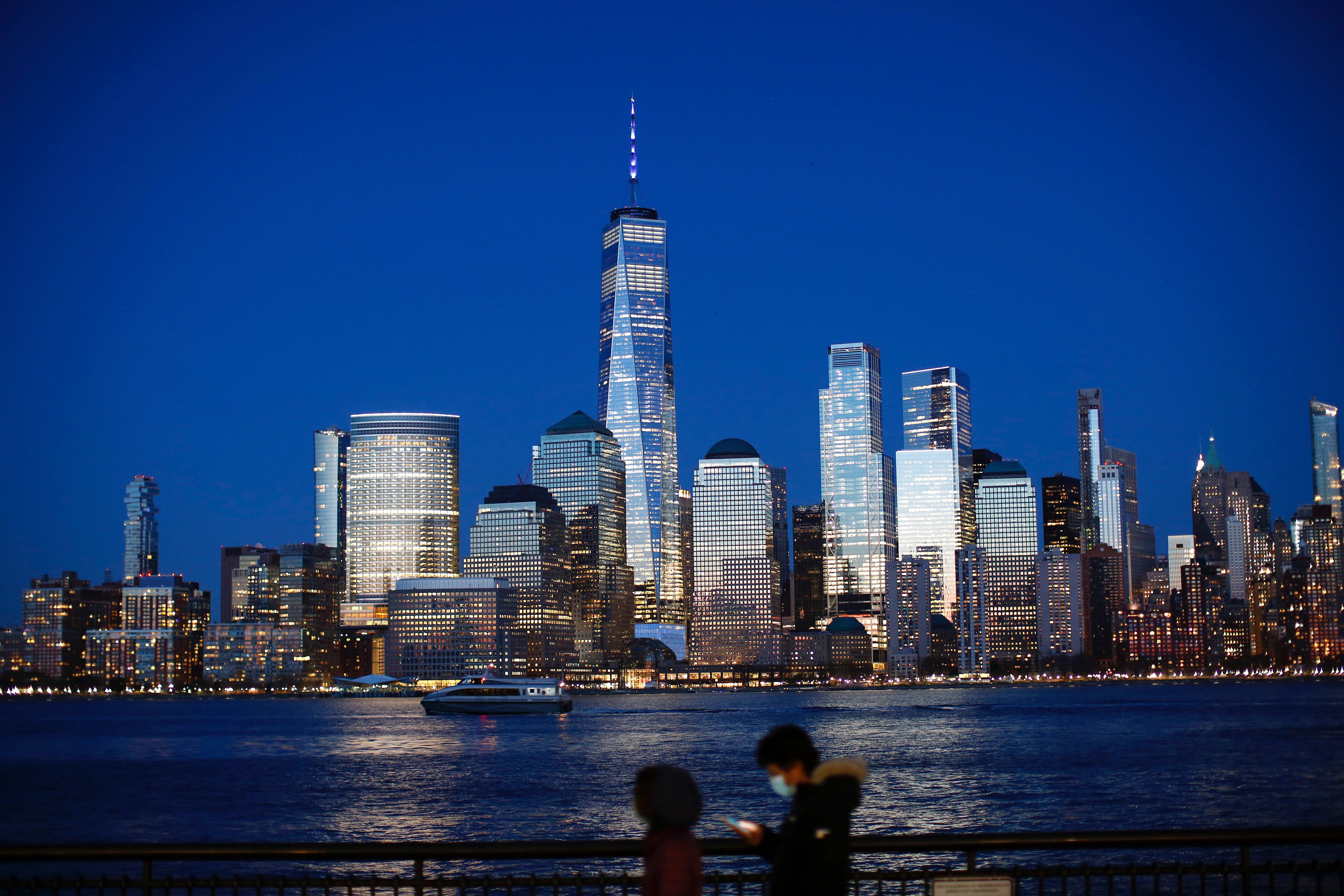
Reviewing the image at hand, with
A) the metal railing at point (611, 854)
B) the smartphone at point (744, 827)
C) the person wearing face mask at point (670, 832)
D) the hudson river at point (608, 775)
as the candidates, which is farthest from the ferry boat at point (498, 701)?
the person wearing face mask at point (670, 832)

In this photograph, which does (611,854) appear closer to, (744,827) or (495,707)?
(744,827)

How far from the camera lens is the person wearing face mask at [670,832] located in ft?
29.7

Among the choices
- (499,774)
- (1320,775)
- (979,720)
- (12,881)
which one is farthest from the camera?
(979,720)

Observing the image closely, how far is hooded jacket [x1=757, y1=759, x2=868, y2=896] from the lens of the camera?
9.37 meters

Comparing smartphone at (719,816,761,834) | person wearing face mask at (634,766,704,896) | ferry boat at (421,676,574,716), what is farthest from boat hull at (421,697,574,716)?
person wearing face mask at (634,766,704,896)

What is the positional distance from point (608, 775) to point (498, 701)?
322 ft

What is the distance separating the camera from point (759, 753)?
9516mm

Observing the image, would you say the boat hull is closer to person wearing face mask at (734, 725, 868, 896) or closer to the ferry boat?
the ferry boat

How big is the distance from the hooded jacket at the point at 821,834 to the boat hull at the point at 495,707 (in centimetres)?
15984

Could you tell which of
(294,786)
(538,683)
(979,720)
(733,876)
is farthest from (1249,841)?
(538,683)

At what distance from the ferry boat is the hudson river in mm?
22167

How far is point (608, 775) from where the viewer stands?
71688mm

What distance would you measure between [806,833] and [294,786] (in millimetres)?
63216

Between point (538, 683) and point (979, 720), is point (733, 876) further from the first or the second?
point (538, 683)
